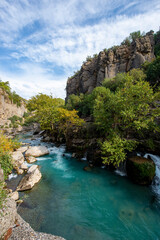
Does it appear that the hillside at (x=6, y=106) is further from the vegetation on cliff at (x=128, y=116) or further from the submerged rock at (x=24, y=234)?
the submerged rock at (x=24, y=234)

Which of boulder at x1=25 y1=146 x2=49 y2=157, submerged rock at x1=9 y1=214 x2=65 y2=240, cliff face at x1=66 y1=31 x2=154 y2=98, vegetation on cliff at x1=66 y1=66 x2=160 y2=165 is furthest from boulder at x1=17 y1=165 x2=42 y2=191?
cliff face at x1=66 y1=31 x2=154 y2=98

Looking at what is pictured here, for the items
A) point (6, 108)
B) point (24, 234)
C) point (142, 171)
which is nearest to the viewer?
point (24, 234)

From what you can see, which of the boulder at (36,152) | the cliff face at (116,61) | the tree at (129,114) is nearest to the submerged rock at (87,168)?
the tree at (129,114)

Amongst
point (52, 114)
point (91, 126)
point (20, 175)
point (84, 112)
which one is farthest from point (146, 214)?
point (84, 112)

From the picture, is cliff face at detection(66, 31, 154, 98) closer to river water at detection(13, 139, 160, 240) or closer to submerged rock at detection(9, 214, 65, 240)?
river water at detection(13, 139, 160, 240)

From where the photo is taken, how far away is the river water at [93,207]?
19.4 feet

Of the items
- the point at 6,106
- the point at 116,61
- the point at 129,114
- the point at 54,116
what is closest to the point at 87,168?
the point at 129,114

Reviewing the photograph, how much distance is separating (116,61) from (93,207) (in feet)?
134

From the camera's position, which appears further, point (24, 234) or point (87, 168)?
point (87, 168)

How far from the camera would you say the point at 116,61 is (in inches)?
1452

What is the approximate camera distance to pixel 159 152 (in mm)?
11375

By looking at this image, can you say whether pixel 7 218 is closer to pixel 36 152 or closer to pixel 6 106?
pixel 36 152

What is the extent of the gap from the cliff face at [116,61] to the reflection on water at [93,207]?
110 ft

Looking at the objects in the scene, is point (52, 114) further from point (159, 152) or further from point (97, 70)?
point (97, 70)
